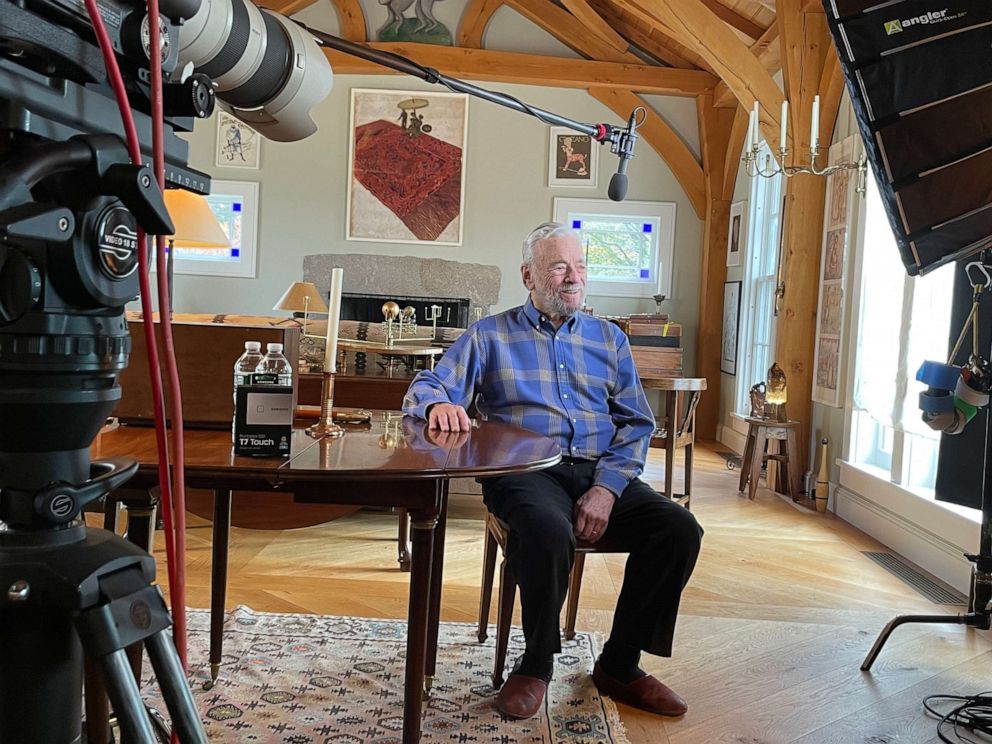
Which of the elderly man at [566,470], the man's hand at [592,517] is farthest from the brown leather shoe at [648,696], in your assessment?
the man's hand at [592,517]

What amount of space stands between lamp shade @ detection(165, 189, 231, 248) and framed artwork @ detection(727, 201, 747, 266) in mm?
5448

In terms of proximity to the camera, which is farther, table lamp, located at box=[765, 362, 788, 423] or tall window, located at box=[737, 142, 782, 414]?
tall window, located at box=[737, 142, 782, 414]

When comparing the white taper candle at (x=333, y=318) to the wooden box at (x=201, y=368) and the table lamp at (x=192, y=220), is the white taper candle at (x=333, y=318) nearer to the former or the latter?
the wooden box at (x=201, y=368)

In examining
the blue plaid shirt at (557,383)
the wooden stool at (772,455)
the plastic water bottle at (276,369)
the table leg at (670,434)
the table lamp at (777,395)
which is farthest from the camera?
the table lamp at (777,395)

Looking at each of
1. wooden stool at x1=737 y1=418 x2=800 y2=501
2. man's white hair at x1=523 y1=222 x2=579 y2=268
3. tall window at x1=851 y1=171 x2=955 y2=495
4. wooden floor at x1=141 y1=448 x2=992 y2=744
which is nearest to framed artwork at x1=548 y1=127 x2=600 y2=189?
wooden stool at x1=737 y1=418 x2=800 y2=501

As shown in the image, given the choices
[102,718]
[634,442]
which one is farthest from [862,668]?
[102,718]

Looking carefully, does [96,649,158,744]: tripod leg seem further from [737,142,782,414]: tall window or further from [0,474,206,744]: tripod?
[737,142,782,414]: tall window

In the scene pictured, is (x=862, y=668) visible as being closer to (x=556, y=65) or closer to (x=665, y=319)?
(x=665, y=319)

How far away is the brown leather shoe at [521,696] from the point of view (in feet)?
6.69

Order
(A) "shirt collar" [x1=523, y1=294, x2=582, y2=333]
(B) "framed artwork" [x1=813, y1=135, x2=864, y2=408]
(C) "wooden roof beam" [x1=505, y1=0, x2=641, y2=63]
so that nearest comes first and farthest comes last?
(A) "shirt collar" [x1=523, y1=294, x2=582, y2=333] < (B) "framed artwork" [x1=813, y1=135, x2=864, y2=408] < (C) "wooden roof beam" [x1=505, y1=0, x2=641, y2=63]

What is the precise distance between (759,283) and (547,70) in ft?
9.39

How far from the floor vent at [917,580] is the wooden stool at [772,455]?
3.77ft

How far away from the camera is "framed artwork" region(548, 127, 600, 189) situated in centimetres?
877

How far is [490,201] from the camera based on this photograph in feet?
29.1
